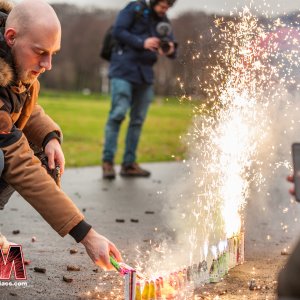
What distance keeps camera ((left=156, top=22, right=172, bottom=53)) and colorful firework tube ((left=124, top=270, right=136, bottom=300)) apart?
566cm

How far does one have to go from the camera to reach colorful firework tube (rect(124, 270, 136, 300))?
384 centimetres

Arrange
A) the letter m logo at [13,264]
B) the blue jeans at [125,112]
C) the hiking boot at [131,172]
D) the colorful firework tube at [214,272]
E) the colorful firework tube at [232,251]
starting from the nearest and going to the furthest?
the colorful firework tube at [214,272], the letter m logo at [13,264], the colorful firework tube at [232,251], the blue jeans at [125,112], the hiking boot at [131,172]

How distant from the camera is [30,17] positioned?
12.9 feet

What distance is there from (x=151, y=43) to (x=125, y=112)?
36.0 inches

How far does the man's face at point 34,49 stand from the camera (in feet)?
12.9

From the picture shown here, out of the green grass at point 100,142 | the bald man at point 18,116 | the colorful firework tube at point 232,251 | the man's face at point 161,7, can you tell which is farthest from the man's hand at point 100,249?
the man's face at point 161,7

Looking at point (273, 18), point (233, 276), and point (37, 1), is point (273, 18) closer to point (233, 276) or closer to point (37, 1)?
point (233, 276)

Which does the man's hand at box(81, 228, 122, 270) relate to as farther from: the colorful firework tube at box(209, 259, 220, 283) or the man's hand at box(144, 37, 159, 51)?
the man's hand at box(144, 37, 159, 51)

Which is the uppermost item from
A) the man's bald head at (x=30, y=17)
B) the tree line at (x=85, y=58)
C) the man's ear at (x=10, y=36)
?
the man's bald head at (x=30, y=17)

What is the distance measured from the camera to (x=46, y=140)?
179 inches

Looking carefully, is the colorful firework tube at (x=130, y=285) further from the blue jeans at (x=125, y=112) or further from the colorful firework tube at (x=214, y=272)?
the blue jeans at (x=125, y=112)

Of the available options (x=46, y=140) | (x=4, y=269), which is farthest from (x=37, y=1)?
(x=4, y=269)

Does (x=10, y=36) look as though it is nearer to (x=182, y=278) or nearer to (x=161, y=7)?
(x=182, y=278)

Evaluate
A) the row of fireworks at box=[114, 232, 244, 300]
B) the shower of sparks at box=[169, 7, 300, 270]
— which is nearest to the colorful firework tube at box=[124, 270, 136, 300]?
the row of fireworks at box=[114, 232, 244, 300]
